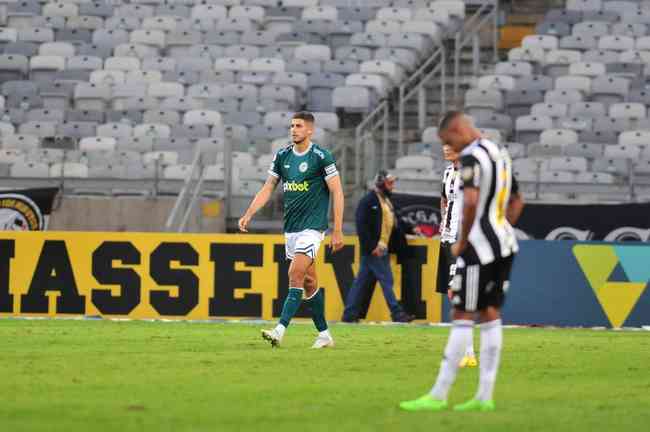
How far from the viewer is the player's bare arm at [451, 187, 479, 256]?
840 cm

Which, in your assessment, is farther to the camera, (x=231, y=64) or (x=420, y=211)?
(x=231, y=64)

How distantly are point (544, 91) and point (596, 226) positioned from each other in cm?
578

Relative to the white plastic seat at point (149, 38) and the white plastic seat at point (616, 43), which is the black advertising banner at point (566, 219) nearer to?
the white plastic seat at point (616, 43)

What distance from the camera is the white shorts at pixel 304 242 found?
13.4 metres

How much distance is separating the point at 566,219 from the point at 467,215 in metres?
14.2

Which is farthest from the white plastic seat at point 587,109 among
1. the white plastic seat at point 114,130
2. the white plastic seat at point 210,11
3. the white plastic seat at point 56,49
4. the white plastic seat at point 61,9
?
the white plastic seat at point 61,9

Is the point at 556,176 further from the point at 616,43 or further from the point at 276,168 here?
the point at 276,168

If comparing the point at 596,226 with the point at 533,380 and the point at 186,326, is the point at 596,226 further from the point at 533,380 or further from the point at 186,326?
the point at 533,380

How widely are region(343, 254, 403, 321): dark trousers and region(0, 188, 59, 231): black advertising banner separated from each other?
5940mm

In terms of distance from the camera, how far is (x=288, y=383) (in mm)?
9867

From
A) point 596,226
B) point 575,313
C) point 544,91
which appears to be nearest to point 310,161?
point 575,313

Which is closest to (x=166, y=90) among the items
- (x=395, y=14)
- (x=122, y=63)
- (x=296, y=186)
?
(x=122, y=63)

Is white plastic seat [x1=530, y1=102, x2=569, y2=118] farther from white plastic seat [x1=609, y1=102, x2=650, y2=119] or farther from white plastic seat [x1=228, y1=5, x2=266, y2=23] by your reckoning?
white plastic seat [x1=228, y1=5, x2=266, y2=23]

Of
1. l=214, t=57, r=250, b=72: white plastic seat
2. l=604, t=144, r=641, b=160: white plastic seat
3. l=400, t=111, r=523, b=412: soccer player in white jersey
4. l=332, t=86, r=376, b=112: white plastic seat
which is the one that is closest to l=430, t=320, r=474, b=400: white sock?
l=400, t=111, r=523, b=412: soccer player in white jersey
